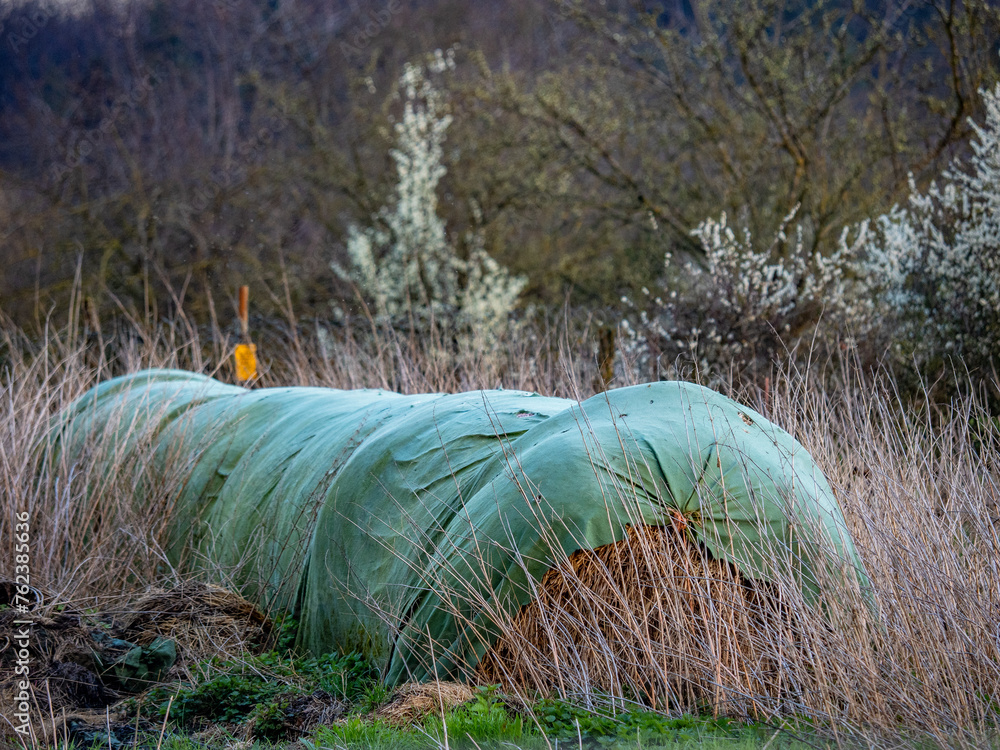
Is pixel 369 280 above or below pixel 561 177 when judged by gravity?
below

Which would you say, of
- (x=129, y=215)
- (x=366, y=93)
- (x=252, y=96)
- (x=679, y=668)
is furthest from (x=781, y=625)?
(x=252, y=96)

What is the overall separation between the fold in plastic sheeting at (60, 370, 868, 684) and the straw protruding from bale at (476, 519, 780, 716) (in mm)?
79

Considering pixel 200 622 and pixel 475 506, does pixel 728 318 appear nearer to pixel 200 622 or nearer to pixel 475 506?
pixel 475 506

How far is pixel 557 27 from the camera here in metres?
17.3

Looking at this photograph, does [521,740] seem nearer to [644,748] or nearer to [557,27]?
[644,748]

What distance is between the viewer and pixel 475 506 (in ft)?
10.2

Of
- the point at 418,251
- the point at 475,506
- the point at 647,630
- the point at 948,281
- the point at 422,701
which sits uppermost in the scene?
the point at 418,251

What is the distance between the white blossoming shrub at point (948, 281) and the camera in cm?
681

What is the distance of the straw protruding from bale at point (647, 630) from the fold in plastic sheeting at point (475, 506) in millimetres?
79

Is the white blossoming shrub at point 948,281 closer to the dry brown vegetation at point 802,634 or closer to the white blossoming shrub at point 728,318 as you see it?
the white blossoming shrub at point 728,318

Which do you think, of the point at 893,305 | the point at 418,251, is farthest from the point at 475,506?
the point at 418,251

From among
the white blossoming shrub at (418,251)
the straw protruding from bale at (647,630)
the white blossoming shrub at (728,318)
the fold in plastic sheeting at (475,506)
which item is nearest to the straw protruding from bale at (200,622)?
the fold in plastic sheeting at (475,506)

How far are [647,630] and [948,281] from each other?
5.62 metres

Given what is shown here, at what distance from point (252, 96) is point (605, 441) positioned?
1569 cm
